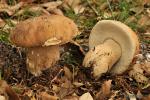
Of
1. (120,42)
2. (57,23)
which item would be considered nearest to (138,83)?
(120,42)

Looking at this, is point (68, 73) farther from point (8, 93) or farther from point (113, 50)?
point (8, 93)

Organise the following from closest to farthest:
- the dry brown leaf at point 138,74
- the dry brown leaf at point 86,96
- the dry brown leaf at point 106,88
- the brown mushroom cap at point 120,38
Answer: the dry brown leaf at point 86,96 < the dry brown leaf at point 106,88 < the brown mushroom cap at point 120,38 < the dry brown leaf at point 138,74

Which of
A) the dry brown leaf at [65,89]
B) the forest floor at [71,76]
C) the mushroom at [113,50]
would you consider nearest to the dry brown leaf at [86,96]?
the forest floor at [71,76]

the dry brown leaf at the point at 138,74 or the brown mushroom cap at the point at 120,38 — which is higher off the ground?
the brown mushroom cap at the point at 120,38

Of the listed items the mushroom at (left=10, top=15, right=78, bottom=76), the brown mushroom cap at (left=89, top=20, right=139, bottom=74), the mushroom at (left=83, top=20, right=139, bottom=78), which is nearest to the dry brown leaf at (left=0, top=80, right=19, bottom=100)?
the mushroom at (left=10, top=15, right=78, bottom=76)

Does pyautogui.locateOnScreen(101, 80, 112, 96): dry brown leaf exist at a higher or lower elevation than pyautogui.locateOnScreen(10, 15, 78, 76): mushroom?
lower

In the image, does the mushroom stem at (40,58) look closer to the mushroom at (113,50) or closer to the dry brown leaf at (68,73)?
the dry brown leaf at (68,73)

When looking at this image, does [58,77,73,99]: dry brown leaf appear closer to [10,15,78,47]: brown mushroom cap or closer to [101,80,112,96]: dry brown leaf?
[101,80,112,96]: dry brown leaf
